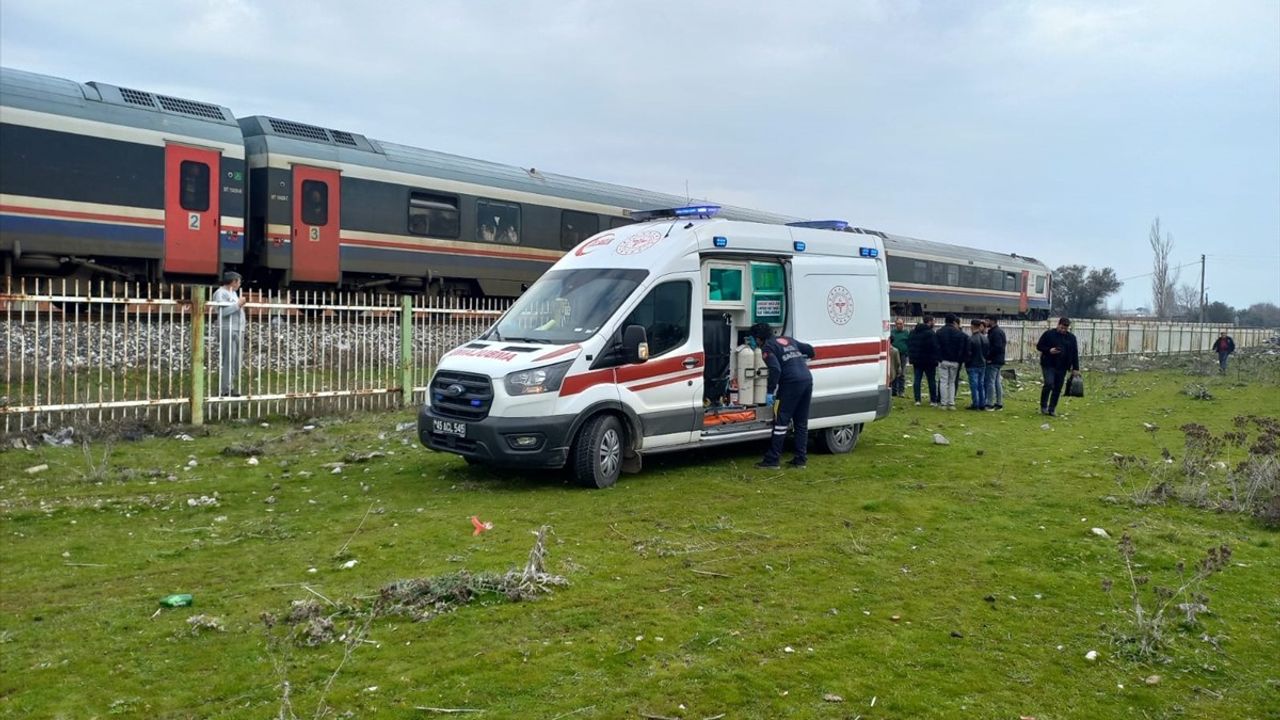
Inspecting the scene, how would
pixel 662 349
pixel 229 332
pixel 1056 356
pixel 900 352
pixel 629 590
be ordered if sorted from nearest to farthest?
1. pixel 629 590
2. pixel 662 349
3. pixel 229 332
4. pixel 1056 356
5. pixel 900 352

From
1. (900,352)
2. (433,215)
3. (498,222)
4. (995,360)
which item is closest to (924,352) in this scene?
(995,360)

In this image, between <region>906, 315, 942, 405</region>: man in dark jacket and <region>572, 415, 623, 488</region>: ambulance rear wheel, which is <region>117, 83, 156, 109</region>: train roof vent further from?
<region>906, 315, 942, 405</region>: man in dark jacket

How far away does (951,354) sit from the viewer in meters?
15.5

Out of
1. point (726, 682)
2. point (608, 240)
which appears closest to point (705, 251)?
point (608, 240)

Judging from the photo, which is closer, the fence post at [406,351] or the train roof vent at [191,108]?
the fence post at [406,351]

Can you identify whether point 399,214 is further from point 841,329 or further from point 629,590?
point 629,590

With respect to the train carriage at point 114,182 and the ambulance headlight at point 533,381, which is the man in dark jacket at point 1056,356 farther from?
the train carriage at point 114,182

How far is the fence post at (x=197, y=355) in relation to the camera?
34.9 feet

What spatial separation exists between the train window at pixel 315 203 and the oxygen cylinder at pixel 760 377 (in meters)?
10.5

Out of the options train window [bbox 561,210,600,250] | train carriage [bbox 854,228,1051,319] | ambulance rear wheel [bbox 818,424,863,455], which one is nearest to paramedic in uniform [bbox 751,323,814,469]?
ambulance rear wheel [bbox 818,424,863,455]

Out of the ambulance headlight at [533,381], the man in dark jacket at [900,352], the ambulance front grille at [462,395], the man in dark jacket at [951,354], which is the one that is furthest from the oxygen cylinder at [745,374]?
the man in dark jacket at [900,352]

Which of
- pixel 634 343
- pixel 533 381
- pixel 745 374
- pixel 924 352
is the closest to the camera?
pixel 533 381

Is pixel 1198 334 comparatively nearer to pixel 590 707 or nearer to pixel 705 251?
pixel 705 251

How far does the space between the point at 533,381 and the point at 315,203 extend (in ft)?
35.8
